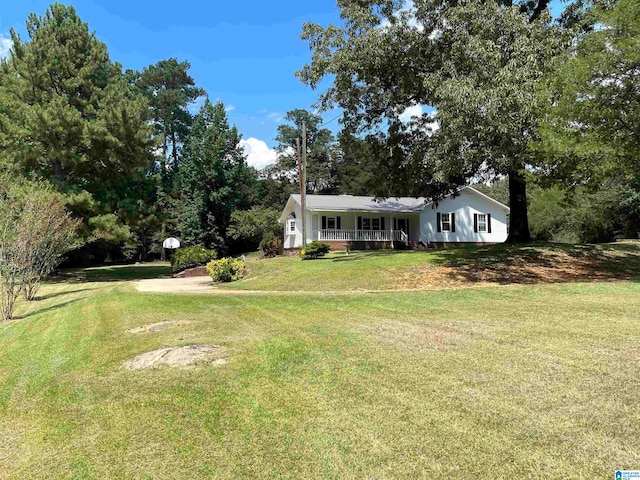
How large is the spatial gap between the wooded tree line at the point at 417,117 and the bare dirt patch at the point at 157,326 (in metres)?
9.28

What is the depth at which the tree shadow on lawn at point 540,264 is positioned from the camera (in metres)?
14.1

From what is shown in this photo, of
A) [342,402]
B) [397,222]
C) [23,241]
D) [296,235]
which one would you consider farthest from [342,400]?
[397,222]

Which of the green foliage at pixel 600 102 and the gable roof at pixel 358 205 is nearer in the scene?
the green foliage at pixel 600 102

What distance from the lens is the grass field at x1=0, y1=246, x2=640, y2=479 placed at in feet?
10.2

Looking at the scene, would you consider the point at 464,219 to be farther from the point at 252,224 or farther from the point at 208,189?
the point at 208,189

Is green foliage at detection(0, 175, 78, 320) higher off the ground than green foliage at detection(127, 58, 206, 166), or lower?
lower

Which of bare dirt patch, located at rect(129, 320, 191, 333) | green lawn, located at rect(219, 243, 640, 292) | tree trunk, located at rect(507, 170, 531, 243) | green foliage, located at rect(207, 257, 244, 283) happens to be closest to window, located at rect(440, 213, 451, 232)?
tree trunk, located at rect(507, 170, 531, 243)

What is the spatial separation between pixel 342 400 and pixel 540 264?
14.1 m

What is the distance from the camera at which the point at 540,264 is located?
1587 cm

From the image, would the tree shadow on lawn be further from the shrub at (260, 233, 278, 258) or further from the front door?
the shrub at (260, 233, 278, 258)

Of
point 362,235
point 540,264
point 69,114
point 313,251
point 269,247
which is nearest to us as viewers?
point 540,264

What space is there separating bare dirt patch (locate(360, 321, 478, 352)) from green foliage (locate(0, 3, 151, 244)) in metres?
22.1

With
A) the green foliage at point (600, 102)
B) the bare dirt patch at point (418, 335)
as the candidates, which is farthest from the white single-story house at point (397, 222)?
the bare dirt patch at point (418, 335)

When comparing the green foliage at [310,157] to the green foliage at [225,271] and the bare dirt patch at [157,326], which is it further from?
the bare dirt patch at [157,326]
